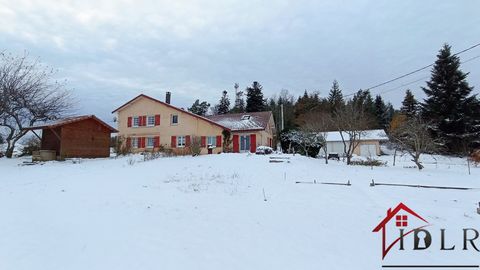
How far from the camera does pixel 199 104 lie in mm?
60531

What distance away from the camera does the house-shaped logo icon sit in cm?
513

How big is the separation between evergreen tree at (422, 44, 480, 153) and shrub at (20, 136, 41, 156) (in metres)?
36.5

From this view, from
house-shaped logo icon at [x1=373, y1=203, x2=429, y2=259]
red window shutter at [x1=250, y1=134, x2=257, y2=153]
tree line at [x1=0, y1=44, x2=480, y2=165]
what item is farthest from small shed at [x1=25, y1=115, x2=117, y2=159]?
house-shaped logo icon at [x1=373, y1=203, x2=429, y2=259]

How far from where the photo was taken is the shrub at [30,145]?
1000 inches

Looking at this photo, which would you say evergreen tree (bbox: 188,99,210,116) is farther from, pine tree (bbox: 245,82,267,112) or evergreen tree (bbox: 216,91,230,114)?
pine tree (bbox: 245,82,267,112)

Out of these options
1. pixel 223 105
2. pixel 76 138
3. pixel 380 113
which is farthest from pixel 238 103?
pixel 76 138

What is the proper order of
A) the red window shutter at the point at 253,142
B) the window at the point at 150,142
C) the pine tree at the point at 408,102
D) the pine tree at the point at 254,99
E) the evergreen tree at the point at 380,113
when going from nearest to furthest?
1. the red window shutter at the point at 253,142
2. the window at the point at 150,142
3. the pine tree at the point at 408,102
4. the evergreen tree at the point at 380,113
5. the pine tree at the point at 254,99

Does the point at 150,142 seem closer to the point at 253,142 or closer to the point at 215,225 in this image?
the point at 253,142

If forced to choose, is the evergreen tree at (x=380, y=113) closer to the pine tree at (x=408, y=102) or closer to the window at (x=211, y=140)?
the pine tree at (x=408, y=102)

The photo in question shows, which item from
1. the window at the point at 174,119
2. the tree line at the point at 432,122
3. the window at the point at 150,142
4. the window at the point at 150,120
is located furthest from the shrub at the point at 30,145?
the tree line at the point at 432,122

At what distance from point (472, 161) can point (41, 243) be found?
85.0ft

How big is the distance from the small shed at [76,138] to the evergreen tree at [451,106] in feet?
99.5

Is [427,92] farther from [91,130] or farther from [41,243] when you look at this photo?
[41,243]

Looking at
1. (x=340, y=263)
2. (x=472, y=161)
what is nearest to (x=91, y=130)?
(x=340, y=263)
